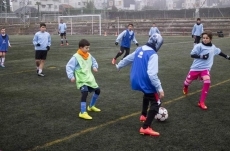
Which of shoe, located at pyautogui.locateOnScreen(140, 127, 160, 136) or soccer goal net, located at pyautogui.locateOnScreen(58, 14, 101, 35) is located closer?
shoe, located at pyautogui.locateOnScreen(140, 127, 160, 136)

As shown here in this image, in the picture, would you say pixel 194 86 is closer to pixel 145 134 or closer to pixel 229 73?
pixel 229 73

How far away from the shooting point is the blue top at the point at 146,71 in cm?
520

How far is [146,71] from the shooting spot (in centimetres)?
539

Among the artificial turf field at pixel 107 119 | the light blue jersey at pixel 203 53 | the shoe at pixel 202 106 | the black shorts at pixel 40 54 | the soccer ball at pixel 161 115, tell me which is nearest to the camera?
the artificial turf field at pixel 107 119

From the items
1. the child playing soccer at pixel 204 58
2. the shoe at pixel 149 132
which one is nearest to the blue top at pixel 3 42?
the child playing soccer at pixel 204 58

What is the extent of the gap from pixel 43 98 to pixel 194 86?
487 cm

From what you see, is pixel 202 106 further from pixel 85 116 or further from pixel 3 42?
pixel 3 42

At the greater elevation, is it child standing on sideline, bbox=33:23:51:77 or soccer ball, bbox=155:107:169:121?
child standing on sideline, bbox=33:23:51:77

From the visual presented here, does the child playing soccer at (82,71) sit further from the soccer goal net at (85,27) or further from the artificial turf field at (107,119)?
the soccer goal net at (85,27)

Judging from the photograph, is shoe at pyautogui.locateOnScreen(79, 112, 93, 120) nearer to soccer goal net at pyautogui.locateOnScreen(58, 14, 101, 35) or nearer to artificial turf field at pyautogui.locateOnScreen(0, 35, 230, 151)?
artificial turf field at pyautogui.locateOnScreen(0, 35, 230, 151)

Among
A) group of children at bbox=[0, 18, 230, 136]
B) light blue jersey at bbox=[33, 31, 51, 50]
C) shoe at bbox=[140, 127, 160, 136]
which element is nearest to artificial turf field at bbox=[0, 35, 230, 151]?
shoe at bbox=[140, 127, 160, 136]

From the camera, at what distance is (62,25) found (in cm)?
2794

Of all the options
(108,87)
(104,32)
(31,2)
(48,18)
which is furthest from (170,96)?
(31,2)

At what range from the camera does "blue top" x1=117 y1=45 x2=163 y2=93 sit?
17.1 feet
